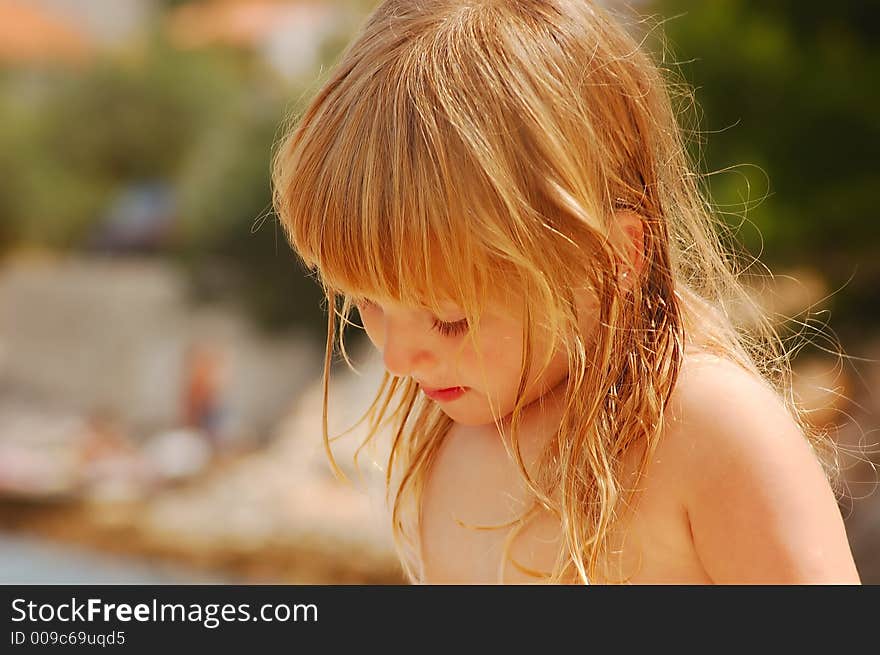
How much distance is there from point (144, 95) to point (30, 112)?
0.43 meters

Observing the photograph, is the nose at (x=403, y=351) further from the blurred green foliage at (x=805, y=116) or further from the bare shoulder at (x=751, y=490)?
the blurred green foliage at (x=805, y=116)

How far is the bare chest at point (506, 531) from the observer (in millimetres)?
568

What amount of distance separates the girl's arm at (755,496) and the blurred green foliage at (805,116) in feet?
7.36

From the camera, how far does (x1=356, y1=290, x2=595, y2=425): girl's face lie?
0.56 meters

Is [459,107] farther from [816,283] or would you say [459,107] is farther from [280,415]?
[280,415]

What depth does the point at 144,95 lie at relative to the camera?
12.4 ft

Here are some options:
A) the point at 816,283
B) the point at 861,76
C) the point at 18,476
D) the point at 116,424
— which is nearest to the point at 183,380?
the point at 116,424

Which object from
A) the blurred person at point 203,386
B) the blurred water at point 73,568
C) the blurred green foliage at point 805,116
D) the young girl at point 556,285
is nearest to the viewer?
the young girl at point 556,285

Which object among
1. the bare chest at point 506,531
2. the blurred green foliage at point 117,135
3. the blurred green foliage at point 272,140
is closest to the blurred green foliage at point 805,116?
the blurred green foliage at point 272,140

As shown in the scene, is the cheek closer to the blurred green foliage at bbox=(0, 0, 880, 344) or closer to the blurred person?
the blurred green foliage at bbox=(0, 0, 880, 344)

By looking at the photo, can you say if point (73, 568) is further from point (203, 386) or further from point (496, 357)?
point (496, 357)

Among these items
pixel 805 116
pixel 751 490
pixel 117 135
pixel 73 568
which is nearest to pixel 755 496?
pixel 751 490

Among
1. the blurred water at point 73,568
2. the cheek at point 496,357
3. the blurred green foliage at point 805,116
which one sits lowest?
the cheek at point 496,357

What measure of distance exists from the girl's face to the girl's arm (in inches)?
3.4
